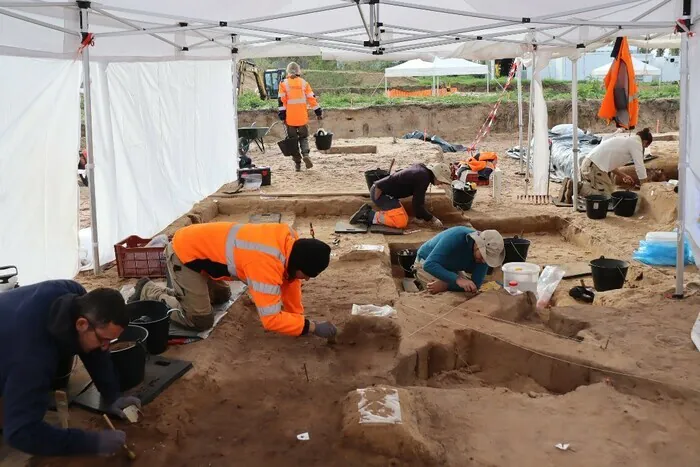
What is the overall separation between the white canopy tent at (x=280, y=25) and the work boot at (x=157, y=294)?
134cm

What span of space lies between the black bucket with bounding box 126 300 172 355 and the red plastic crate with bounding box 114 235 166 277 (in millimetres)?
1756

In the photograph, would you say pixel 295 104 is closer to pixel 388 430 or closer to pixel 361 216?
pixel 361 216

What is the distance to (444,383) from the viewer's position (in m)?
4.68

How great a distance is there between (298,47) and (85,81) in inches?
233

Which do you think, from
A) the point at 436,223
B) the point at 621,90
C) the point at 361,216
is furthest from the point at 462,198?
the point at 621,90

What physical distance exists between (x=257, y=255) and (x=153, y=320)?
0.94 m

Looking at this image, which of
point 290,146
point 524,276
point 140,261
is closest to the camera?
point 524,276

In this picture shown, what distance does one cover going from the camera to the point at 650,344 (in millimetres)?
4672

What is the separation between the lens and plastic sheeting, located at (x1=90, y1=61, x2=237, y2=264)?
22.7 feet

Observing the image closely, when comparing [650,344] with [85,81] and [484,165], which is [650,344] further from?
[484,165]

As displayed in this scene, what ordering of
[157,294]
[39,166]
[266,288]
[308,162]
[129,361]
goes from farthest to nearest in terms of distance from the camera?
[308,162], [39,166], [157,294], [266,288], [129,361]

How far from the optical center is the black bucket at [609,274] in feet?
21.1

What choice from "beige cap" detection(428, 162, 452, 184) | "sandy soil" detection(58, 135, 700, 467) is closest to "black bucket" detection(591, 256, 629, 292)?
"sandy soil" detection(58, 135, 700, 467)

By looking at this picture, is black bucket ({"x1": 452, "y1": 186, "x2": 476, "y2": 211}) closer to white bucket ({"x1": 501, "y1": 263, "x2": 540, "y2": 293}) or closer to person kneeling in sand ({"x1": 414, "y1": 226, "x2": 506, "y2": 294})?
→ white bucket ({"x1": 501, "y1": 263, "x2": 540, "y2": 293})
